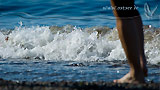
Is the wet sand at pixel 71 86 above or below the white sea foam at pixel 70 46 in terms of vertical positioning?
below

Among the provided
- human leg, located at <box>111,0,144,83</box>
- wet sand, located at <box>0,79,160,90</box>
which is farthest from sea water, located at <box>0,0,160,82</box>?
wet sand, located at <box>0,79,160,90</box>

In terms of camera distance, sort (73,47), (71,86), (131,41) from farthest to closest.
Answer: (73,47) → (131,41) → (71,86)

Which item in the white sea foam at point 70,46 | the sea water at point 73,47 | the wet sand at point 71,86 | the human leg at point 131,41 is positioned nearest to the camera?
the wet sand at point 71,86

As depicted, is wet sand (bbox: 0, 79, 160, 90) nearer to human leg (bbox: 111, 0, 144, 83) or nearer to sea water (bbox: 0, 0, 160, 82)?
human leg (bbox: 111, 0, 144, 83)

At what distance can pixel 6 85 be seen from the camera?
256 cm

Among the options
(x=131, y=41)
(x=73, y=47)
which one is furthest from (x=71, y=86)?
(x=73, y=47)

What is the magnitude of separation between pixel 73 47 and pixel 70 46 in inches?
4.1

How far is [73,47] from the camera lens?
249 inches

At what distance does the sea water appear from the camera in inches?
149

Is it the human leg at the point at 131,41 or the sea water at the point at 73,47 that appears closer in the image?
the human leg at the point at 131,41

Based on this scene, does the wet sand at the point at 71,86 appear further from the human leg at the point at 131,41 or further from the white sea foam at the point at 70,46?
the white sea foam at the point at 70,46

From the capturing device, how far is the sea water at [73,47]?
3779mm

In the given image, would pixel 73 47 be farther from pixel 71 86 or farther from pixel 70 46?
pixel 71 86

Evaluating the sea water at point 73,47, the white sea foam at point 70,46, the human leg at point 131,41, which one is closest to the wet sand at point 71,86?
the human leg at point 131,41
